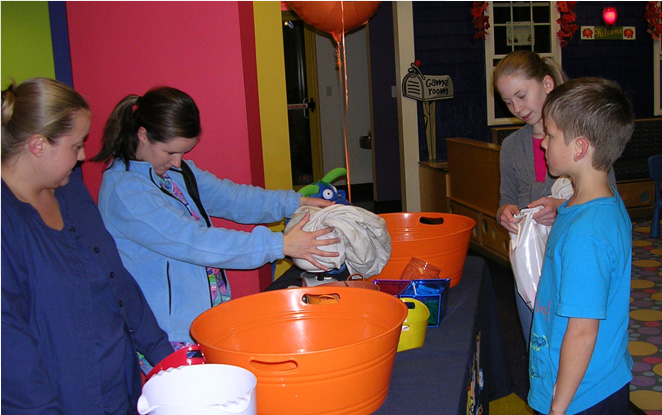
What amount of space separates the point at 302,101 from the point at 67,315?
743 centimetres

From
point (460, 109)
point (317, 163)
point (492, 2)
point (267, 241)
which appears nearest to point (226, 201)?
point (267, 241)

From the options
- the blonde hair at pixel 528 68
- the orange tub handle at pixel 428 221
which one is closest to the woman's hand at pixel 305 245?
the orange tub handle at pixel 428 221

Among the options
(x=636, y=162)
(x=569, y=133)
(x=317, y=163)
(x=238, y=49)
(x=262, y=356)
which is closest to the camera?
(x=262, y=356)

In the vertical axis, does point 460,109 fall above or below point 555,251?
above

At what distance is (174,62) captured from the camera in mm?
2338

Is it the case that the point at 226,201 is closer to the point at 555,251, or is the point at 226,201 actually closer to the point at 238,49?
the point at 238,49

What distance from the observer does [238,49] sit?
2355 mm

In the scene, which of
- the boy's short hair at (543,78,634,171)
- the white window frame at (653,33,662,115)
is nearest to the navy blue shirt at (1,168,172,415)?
the boy's short hair at (543,78,634,171)

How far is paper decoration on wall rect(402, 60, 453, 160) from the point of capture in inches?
249

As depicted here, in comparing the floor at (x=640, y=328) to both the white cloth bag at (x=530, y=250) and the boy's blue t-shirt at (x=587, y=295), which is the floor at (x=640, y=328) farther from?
the boy's blue t-shirt at (x=587, y=295)

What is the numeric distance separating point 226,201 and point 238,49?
27.5 inches

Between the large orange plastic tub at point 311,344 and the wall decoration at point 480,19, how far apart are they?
19.5ft

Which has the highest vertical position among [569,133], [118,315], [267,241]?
[569,133]

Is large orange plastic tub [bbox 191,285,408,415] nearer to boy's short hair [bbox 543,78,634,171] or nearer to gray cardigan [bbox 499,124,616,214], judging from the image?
boy's short hair [bbox 543,78,634,171]
